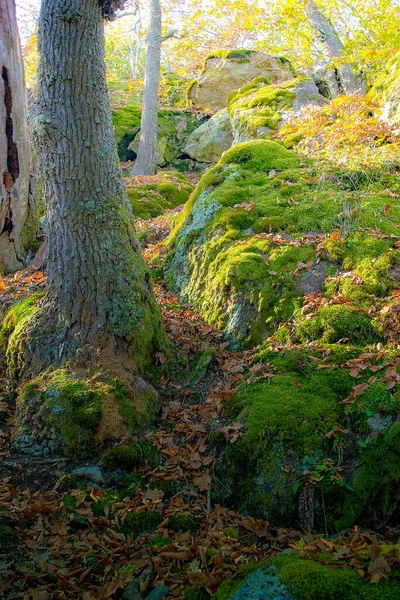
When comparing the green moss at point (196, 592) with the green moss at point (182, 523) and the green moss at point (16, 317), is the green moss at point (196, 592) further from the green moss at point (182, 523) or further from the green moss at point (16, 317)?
the green moss at point (16, 317)

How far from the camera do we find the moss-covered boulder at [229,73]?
15875 millimetres

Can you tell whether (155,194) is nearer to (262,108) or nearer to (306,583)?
(262,108)

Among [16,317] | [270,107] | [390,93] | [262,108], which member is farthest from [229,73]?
[16,317]

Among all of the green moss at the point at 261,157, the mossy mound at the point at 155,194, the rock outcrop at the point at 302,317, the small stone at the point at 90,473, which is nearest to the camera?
the rock outcrop at the point at 302,317

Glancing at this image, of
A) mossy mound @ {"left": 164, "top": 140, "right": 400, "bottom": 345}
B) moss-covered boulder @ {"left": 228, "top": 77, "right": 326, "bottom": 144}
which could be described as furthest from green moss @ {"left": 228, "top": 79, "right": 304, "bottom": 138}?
mossy mound @ {"left": 164, "top": 140, "right": 400, "bottom": 345}

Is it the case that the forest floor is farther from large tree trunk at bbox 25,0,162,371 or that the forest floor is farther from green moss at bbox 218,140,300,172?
green moss at bbox 218,140,300,172

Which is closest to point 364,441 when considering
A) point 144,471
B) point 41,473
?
point 144,471

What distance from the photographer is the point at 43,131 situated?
4465 mm

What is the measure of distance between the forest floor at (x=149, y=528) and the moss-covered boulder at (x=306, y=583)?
103mm

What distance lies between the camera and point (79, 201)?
454cm

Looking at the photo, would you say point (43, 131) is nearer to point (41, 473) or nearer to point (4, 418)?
point (4, 418)

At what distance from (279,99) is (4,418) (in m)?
9.24

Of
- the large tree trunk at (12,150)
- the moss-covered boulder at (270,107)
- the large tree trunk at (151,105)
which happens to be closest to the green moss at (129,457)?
the large tree trunk at (12,150)

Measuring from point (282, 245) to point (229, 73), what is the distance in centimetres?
1305
